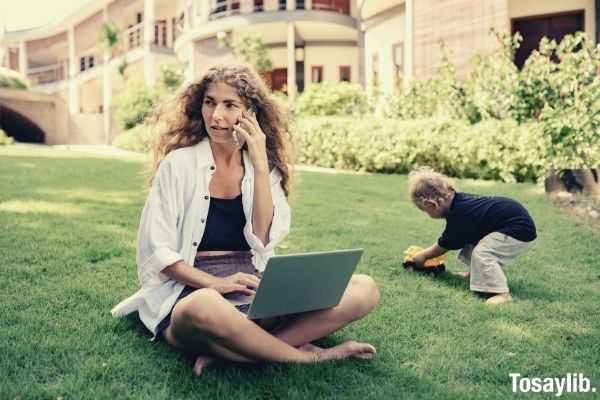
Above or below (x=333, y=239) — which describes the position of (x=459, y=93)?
above

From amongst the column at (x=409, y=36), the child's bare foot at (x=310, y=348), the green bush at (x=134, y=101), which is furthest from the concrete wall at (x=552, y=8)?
the green bush at (x=134, y=101)

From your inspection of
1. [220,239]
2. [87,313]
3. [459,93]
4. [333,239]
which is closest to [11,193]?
[333,239]

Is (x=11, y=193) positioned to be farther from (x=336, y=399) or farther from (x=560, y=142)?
(x=560, y=142)

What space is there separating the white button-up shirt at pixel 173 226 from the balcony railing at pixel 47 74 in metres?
43.1

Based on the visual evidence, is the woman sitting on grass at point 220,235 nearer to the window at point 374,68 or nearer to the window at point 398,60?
the window at point 398,60

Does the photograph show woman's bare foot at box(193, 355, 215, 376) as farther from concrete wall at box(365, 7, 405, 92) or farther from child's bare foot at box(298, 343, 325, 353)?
concrete wall at box(365, 7, 405, 92)

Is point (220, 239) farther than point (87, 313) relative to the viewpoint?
No

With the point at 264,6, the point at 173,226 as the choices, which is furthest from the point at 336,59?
the point at 173,226

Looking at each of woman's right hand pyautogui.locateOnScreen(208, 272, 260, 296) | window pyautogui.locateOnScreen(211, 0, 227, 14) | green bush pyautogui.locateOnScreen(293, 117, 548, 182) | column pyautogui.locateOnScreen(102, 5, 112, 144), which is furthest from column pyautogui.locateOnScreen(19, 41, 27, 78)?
woman's right hand pyautogui.locateOnScreen(208, 272, 260, 296)

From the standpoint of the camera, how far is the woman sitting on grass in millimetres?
2600

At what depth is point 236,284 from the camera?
2.75m

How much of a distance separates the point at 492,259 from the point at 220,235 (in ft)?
6.71

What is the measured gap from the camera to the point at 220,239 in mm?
3088

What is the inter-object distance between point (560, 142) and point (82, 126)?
2785cm
